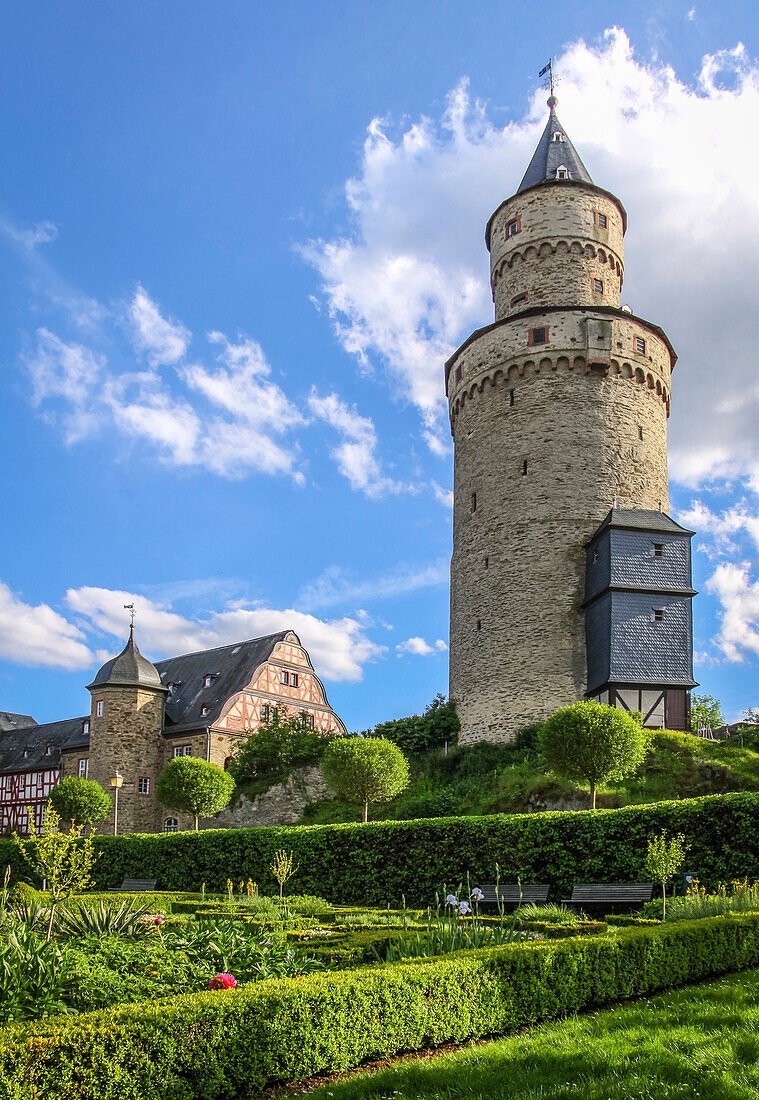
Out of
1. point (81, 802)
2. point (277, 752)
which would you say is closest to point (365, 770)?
point (277, 752)

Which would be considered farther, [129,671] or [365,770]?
[129,671]

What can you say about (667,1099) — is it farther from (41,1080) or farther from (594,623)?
(594,623)

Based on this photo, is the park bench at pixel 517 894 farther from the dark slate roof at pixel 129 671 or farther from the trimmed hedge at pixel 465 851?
the dark slate roof at pixel 129 671

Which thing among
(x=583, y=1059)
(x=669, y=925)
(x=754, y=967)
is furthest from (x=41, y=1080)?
(x=754, y=967)

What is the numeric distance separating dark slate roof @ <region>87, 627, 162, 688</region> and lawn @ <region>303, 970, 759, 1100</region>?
107 ft

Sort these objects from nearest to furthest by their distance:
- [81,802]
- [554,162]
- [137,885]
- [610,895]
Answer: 1. [610,895]
2. [137,885]
3. [81,802]
4. [554,162]

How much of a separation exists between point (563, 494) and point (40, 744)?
31540 mm

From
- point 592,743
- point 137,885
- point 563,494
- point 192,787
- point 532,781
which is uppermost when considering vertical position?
point 563,494

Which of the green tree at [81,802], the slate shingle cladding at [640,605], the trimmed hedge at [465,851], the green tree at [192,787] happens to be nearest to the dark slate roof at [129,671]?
the green tree at [81,802]

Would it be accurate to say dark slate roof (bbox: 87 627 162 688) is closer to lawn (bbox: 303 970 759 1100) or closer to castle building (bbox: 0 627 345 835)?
castle building (bbox: 0 627 345 835)

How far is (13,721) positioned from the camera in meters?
59.1

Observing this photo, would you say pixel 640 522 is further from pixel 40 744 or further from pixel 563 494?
pixel 40 744

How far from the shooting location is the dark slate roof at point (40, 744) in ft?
146

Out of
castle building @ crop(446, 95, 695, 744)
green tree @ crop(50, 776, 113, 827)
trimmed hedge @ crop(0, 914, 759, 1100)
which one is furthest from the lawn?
green tree @ crop(50, 776, 113, 827)
